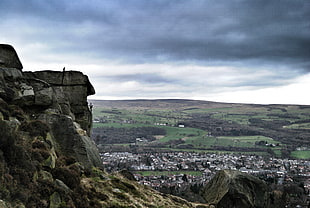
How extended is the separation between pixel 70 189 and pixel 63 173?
4.59ft

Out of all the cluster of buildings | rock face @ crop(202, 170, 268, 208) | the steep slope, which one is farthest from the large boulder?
the cluster of buildings

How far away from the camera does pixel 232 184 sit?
112 ft

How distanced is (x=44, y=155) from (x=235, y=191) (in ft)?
74.3

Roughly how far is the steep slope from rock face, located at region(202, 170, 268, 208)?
481 cm

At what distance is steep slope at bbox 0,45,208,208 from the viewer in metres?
16.3

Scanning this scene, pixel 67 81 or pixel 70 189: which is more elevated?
pixel 67 81

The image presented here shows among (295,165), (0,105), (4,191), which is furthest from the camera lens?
(295,165)

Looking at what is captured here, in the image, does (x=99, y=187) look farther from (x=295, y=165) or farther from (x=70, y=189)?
(x=295, y=165)

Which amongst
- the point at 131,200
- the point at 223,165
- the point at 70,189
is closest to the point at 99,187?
the point at 131,200

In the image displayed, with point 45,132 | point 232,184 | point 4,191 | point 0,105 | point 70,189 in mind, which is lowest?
point 232,184

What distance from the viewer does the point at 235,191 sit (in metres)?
33.6

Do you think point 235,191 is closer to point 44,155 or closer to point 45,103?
point 44,155

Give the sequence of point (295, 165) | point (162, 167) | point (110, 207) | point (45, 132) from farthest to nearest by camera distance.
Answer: point (295, 165), point (162, 167), point (45, 132), point (110, 207)

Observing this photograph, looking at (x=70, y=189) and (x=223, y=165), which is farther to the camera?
(x=223, y=165)
